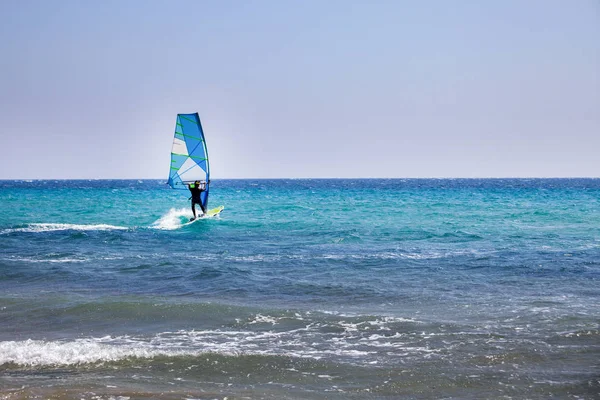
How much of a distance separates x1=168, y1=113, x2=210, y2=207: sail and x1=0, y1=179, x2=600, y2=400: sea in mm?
7622

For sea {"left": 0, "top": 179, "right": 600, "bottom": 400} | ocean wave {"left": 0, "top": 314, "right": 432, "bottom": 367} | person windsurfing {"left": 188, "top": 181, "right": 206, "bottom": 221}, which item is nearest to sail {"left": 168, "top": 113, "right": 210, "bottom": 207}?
person windsurfing {"left": 188, "top": 181, "right": 206, "bottom": 221}

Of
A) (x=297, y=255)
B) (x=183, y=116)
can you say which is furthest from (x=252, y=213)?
(x=297, y=255)

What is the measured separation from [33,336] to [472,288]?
9.52 meters

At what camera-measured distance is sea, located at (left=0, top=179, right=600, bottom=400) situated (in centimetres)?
877

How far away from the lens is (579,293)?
46.6 ft

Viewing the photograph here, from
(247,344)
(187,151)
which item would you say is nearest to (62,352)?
(247,344)

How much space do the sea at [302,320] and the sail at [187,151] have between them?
7.62 meters

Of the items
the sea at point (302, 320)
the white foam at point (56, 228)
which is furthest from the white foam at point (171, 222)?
the sea at point (302, 320)

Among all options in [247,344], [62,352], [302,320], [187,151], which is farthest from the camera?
[187,151]

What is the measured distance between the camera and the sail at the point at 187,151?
98.4 feet

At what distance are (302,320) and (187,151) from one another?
65.8 ft

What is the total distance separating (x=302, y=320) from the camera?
12.2 metres

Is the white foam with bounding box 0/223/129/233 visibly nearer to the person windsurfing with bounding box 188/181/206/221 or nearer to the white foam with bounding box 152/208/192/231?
the white foam with bounding box 152/208/192/231

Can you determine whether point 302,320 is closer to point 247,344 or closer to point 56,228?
point 247,344
